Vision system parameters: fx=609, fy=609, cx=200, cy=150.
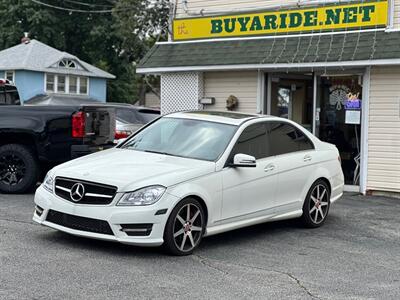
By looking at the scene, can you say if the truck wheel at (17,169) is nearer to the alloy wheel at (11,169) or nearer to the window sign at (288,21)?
the alloy wheel at (11,169)

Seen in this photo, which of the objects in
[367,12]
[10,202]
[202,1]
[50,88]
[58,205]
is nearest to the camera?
[58,205]

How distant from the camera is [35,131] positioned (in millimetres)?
10070

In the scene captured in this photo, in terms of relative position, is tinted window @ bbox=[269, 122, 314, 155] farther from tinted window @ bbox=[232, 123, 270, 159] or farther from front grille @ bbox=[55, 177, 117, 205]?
front grille @ bbox=[55, 177, 117, 205]

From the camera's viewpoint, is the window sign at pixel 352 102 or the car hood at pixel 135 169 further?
the window sign at pixel 352 102

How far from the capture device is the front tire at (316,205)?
827 cm

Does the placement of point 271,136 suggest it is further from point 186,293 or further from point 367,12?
point 367,12

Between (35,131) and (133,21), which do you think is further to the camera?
(133,21)

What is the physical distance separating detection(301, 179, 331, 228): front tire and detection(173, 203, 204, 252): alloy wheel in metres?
2.14

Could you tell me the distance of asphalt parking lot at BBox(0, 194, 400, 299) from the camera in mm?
5312

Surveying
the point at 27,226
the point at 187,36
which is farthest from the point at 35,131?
the point at 187,36

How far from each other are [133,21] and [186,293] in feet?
98.3

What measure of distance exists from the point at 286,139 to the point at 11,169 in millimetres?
4868

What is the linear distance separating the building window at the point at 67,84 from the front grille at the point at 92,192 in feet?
100

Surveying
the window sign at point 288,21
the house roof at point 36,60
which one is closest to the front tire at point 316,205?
the window sign at point 288,21
